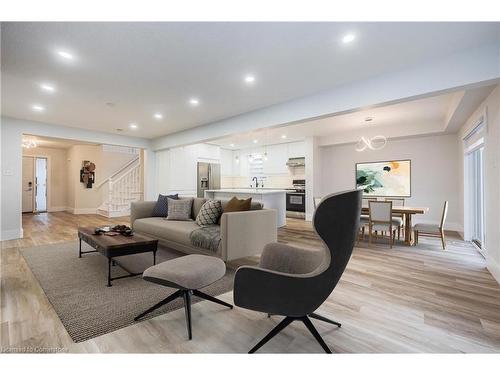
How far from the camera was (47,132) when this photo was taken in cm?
551

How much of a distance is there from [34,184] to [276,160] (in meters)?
8.94

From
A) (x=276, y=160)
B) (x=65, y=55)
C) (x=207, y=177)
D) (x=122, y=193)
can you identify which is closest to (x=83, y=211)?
(x=122, y=193)

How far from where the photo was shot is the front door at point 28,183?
353 inches

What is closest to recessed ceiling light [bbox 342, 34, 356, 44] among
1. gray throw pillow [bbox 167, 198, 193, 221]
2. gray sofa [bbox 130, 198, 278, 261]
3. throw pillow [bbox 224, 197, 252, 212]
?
gray sofa [bbox 130, 198, 278, 261]

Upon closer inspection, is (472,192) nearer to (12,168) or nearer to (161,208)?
(161,208)

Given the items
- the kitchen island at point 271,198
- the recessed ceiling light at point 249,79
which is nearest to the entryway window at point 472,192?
the kitchen island at point 271,198

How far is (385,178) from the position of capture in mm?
6516

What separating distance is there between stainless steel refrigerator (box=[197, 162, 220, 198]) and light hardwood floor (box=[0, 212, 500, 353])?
18.3 feet

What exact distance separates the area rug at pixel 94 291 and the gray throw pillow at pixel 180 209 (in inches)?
26.2

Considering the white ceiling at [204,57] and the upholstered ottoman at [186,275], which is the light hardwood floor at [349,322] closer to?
the upholstered ottoman at [186,275]

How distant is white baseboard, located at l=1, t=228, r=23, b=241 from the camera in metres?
4.79
